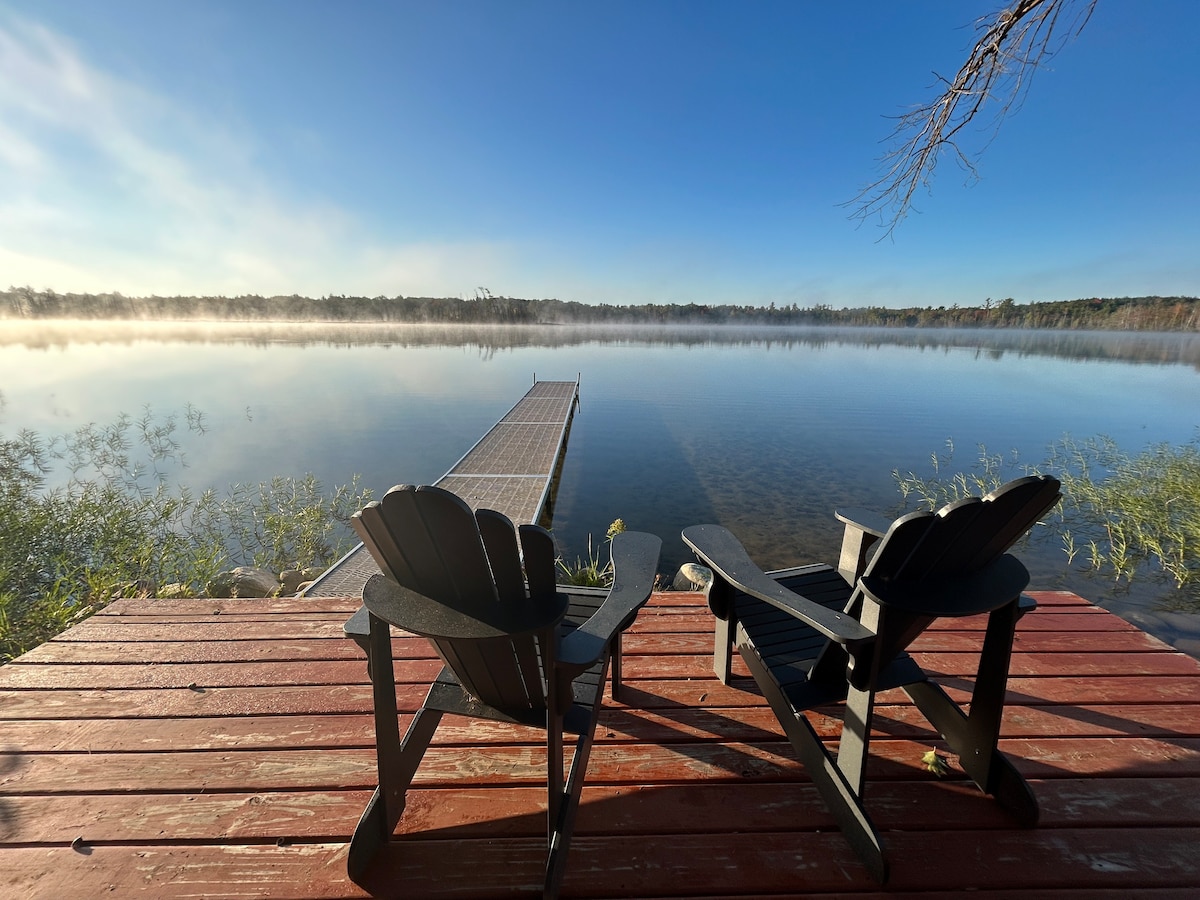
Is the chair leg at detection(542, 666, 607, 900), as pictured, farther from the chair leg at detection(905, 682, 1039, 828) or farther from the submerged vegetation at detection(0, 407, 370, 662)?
the submerged vegetation at detection(0, 407, 370, 662)

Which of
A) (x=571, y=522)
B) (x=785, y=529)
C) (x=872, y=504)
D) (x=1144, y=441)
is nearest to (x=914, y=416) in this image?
(x=1144, y=441)

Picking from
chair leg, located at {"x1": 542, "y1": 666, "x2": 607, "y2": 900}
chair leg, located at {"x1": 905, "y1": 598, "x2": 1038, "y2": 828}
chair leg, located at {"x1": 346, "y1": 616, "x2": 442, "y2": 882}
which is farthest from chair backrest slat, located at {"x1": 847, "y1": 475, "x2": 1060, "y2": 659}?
chair leg, located at {"x1": 346, "y1": 616, "x2": 442, "y2": 882}

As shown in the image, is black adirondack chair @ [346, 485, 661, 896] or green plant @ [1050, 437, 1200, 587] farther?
green plant @ [1050, 437, 1200, 587]

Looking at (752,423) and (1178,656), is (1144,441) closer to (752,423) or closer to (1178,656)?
(752,423)

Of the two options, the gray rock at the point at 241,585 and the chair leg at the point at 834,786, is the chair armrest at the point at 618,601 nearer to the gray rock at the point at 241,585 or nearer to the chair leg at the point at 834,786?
the chair leg at the point at 834,786

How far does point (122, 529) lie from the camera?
4656 mm

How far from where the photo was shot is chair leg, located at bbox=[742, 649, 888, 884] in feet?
4.14

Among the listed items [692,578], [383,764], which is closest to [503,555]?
[383,764]

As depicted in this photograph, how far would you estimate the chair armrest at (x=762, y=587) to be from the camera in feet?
4.00

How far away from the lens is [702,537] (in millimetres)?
1706

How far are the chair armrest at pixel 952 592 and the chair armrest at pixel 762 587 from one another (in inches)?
4.3

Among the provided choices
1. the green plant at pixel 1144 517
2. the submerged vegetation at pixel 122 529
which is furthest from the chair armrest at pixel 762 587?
the green plant at pixel 1144 517

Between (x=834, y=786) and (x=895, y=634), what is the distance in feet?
1.57

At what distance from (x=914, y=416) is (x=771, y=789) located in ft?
49.9
